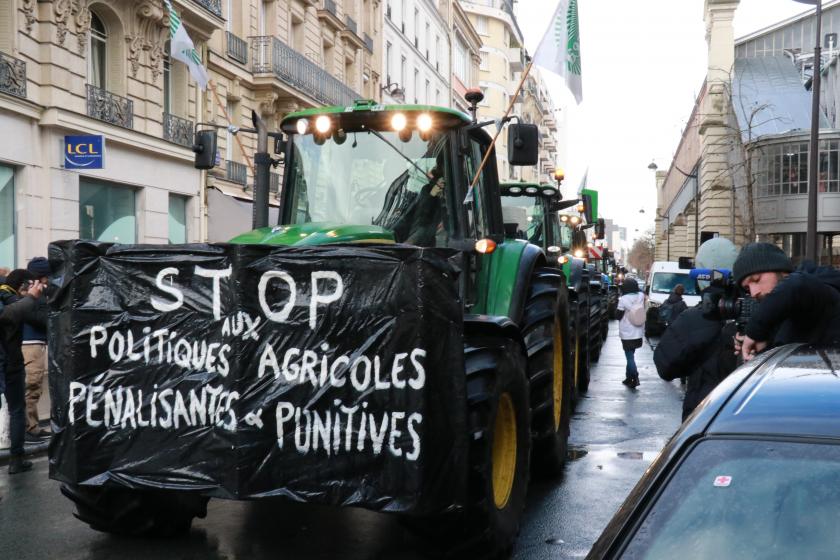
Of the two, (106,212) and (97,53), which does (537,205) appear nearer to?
(106,212)

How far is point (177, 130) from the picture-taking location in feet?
71.5

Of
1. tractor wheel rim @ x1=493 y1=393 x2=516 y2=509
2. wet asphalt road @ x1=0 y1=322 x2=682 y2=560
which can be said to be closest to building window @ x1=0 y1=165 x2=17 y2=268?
wet asphalt road @ x1=0 y1=322 x2=682 y2=560

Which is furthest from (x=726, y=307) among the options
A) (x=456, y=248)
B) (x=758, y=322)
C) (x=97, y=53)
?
(x=97, y=53)

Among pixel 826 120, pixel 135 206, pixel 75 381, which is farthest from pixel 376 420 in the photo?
pixel 826 120

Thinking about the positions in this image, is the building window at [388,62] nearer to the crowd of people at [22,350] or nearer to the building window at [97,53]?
the building window at [97,53]

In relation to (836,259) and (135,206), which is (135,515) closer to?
(135,206)

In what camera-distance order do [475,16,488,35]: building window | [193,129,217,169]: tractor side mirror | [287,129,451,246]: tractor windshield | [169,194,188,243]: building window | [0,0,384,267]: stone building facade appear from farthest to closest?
[475,16,488,35]: building window < [169,194,188,243]: building window < [0,0,384,267]: stone building facade < [193,129,217,169]: tractor side mirror < [287,129,451,246]: tractor windshield

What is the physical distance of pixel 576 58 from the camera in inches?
405

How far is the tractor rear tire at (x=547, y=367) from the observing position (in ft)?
21.8

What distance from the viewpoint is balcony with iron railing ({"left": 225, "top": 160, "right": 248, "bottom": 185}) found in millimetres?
24766

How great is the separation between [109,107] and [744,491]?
18.5m

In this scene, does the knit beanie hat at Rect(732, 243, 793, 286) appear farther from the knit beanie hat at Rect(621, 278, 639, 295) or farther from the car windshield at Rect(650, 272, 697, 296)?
the car windshield at Rect(650, 272, 697, 296)

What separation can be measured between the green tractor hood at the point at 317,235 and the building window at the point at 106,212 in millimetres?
13629

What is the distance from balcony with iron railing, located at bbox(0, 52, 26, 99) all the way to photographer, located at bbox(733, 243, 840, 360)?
14397 millimetres
